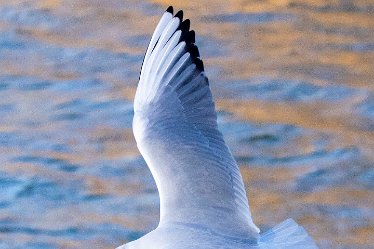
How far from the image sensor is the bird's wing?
15.9 ft

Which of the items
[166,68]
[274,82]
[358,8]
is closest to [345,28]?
[358,8]

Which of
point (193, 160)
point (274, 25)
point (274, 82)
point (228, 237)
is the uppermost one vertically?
point (274, 25)

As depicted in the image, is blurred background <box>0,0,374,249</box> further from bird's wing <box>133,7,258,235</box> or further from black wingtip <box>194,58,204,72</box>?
black wingtip <box>194,58,204,72</box>

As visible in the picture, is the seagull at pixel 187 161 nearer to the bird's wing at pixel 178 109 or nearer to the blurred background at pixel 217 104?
the bird's wing at pixel 178 109

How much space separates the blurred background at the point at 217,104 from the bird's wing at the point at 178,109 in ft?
3.81

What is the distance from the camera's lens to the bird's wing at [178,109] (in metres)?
4.86

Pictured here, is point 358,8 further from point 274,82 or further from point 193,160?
point 193,160

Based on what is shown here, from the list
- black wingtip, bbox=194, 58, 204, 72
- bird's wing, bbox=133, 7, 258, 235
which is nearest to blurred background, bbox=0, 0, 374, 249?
bird's wing, bbox=133, 7, 258, 235

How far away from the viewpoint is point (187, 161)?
4809mm

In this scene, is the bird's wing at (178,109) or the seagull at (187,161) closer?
the seagull at (187,161)

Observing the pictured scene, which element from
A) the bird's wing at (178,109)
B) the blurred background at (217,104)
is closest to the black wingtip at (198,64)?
the bird's wing at (178,109)

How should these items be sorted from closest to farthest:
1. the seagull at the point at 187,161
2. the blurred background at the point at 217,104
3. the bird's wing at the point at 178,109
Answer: the seagull at the point at 187,161, the bird's wing at the point at 178,109, the blurred background at the point at 217,104

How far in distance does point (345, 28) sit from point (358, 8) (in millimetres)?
204

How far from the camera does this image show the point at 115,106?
7426 mm
